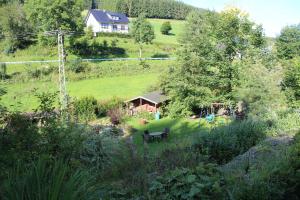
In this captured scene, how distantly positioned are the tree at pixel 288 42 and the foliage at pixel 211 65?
921 centimetres

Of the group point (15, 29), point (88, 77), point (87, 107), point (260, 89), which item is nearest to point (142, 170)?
point (260, 89)

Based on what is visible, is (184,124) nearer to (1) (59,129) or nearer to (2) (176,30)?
(1) (59,129)

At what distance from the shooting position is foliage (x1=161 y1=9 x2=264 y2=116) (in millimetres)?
32188

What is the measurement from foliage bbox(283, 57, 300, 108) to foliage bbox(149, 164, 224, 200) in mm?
25048

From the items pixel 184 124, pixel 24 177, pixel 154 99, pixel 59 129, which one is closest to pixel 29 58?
pixel 154 99

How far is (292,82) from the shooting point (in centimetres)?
3055

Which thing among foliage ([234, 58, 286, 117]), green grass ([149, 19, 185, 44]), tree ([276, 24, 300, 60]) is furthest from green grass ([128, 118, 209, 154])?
green grass ([149, 19, 185, 44])

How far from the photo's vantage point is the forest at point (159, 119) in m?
5.54

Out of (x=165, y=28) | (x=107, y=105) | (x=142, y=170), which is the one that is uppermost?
(x=165, y=28)

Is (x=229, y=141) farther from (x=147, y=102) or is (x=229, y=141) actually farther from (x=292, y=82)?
(x=147, y=102)

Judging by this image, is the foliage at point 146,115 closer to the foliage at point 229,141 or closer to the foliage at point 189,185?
the foliage at point 229,141

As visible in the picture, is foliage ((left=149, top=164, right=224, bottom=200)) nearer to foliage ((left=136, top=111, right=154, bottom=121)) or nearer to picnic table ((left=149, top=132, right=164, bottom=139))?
picnic table ((left=149, top=132, right=164, bottom=139))

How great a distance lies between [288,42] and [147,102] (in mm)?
19023

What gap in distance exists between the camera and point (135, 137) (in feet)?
85.5
